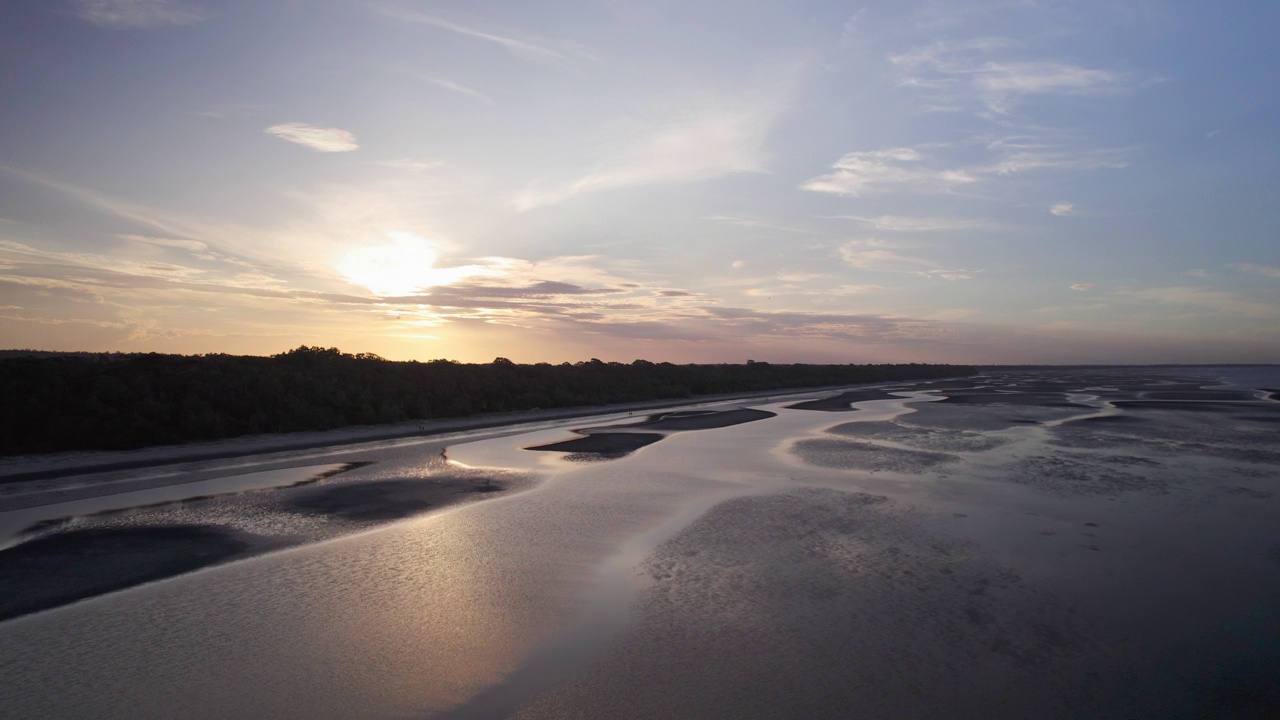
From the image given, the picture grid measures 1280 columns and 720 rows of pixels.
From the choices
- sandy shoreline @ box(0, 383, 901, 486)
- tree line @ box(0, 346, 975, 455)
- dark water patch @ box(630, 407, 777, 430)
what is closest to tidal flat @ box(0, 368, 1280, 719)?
sandy shoreline @ box(0, 383, 901, 486)

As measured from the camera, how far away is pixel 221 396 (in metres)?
19.0

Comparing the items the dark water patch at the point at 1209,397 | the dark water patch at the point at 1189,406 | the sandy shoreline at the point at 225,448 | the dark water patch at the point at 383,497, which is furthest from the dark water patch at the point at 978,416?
the dark water patch at the point at 383,497

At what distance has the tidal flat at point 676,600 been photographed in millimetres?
4402

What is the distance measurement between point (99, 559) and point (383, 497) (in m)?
3.79

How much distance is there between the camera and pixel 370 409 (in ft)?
72.7

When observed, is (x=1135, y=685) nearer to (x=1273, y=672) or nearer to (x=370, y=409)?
(x=1273, y=672)

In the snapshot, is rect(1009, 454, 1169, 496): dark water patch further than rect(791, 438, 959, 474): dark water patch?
No

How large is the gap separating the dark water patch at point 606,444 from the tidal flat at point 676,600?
3.31m

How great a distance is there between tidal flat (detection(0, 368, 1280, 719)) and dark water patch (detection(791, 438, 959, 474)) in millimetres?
1008

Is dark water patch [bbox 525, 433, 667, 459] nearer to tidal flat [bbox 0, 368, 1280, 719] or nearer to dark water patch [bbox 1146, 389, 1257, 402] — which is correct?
tidal flat [bbox 0, 368, 1280, 719]

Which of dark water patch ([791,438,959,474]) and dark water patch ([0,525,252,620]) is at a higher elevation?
dark water patch ([0,525,252,620])

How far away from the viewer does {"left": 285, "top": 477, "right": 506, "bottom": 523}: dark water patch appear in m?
9.68

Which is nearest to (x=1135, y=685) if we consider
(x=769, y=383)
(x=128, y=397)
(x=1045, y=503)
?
(x=1045, y=503)

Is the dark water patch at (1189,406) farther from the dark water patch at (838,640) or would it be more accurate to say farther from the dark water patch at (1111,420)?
the dark water patch at (838,640)
